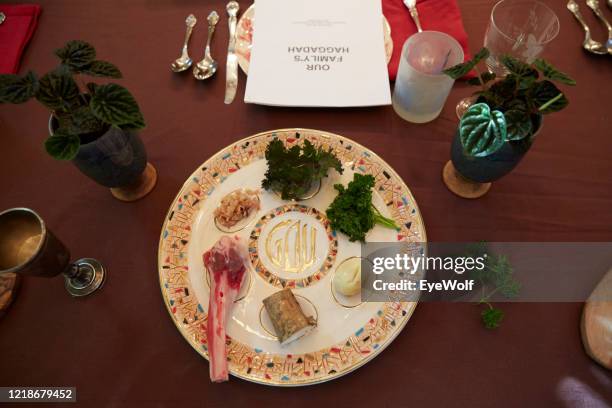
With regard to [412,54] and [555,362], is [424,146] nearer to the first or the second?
[412,54]

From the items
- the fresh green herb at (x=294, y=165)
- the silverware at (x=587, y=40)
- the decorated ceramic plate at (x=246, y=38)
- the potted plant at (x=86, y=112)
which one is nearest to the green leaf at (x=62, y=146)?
the potted plant at (x=86, y=112)

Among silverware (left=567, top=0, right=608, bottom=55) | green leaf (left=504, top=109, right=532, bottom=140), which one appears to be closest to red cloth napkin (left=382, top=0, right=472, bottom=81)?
silverware (left=567, top=0, right=608, bottom=55)

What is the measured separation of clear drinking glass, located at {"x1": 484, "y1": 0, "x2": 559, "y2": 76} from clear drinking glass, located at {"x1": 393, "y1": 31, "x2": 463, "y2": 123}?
0.13m

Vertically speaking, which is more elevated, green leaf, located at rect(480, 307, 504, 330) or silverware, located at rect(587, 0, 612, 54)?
silverware, located at rect(587, 0, 612, 54)

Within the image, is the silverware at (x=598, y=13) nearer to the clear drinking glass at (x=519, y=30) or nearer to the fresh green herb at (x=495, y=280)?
the clear drinking glass at (x=519, y=30)

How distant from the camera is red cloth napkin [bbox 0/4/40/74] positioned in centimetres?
88

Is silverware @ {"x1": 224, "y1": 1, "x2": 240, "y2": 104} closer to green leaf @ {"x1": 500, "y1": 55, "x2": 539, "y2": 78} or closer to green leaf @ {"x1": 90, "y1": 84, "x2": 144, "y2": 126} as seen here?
green leaf @ {"x1": 90, "y1": 84, "x2": 144, "y2": 126}

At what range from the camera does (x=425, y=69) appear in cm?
75

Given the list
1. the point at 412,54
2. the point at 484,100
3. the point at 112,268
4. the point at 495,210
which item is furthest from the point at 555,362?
the point at 112,268

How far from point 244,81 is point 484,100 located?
0.53 m

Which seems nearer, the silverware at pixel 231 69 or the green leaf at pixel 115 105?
the green leaf at pixel 115 105

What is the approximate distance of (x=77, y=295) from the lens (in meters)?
0.68

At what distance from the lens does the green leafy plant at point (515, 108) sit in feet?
1.80

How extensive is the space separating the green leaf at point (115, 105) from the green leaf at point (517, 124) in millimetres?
559
